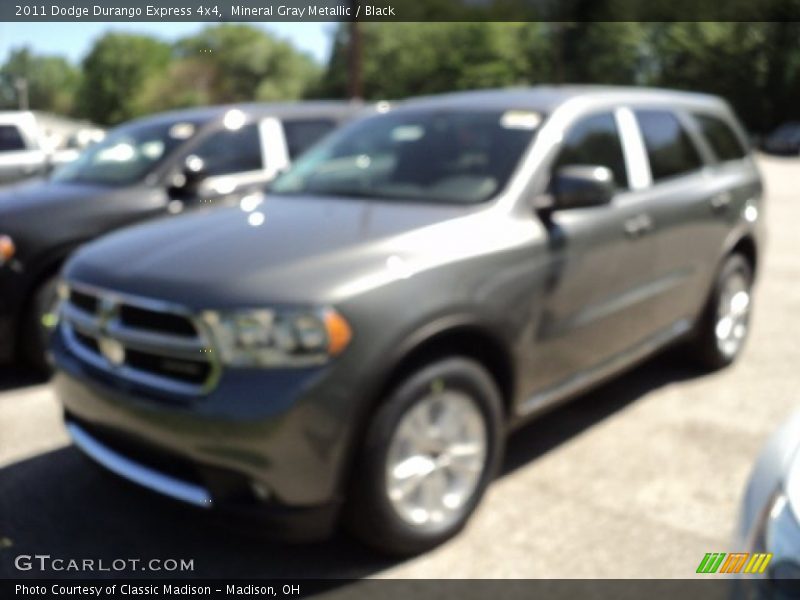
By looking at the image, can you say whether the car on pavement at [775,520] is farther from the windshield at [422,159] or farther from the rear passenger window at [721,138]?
the rear passenger window at [721,138]

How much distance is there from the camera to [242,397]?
103 inches

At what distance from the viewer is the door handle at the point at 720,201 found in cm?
473

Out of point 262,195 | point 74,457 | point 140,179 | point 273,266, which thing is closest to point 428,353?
point 273,266

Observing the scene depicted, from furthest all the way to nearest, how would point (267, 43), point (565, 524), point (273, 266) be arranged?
1. point (267, 43)
2. point (565, 524)
3. point (273, 266)

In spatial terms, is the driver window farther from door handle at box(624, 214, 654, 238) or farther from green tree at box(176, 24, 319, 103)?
door handle at box(624, 214, 654, 238)

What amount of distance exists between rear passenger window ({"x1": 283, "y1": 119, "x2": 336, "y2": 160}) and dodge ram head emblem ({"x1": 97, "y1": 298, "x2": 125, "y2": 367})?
3.47 m

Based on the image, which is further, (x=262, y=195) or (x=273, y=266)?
(x=262, y=195)

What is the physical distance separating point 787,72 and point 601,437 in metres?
43.8

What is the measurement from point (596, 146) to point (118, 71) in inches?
259

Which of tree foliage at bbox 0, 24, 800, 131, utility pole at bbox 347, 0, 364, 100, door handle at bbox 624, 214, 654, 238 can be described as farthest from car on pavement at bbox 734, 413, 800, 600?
tree foliage at bbox 0, 24, 800, 131

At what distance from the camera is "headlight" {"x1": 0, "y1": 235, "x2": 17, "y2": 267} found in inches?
186

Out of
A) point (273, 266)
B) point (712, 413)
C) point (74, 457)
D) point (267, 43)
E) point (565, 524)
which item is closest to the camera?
point (273, 266)

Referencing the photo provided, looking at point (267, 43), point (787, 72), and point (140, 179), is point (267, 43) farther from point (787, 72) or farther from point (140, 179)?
point (787, 72)

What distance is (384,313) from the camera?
9.04 ft
